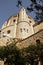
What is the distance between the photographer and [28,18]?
47125 mm

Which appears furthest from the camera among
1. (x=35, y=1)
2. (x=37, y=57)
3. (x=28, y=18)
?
(x=28, y=18)

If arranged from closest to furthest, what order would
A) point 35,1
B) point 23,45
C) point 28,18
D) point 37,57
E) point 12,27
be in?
1. point 35,1
2. point 37,57
3. point 23,45
4. point 12,27
5. point 28,18

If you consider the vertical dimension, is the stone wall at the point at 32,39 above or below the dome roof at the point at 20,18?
below

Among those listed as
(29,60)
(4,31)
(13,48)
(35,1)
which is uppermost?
(4,31)

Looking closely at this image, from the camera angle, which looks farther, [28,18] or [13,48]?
[28,18]

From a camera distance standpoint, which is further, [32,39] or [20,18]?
[20,18]

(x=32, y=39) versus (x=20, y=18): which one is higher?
(x=20, y=18)

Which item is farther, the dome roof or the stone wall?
the dome roof

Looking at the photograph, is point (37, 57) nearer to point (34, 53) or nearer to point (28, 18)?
point (34, 53)

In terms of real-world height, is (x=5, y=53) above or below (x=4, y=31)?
below

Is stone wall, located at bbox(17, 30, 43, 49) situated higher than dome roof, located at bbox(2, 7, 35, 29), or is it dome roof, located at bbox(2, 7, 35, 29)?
dome roof, located at bbox(2, 7, 35, 29)

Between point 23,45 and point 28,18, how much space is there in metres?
22.5

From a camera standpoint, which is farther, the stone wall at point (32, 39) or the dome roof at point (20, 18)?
the dome roof at point (20, 18)

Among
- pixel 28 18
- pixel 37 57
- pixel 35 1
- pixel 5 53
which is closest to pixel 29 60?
pixel 37 57
